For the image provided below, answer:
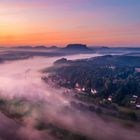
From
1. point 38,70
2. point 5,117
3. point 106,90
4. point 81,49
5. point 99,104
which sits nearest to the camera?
point 5,117

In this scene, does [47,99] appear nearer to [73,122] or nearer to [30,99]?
[30,99]

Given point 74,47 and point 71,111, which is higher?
point 74,47

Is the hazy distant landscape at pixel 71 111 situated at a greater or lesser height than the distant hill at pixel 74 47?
lesser

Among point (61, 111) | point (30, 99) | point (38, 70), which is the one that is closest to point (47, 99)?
point (30, 99)

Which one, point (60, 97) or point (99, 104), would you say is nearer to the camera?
point (99, 104)

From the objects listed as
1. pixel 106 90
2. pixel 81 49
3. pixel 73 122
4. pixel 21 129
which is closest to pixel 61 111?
pixel 73 122

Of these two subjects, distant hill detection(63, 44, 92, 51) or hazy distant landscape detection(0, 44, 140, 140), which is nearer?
hazy distant landscape detection(0, 44, 140, 140)

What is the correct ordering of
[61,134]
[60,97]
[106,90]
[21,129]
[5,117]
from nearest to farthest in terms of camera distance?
[61,134] < [21,129] < [5,117] < [60,97] < [106,90]

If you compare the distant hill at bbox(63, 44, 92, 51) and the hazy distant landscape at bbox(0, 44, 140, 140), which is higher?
the distant hill at bbox(63, 44, 92, 51)

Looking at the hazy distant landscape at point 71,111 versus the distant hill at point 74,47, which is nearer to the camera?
the hazy distant landscape at point 71,111

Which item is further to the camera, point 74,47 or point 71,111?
point 74,47
